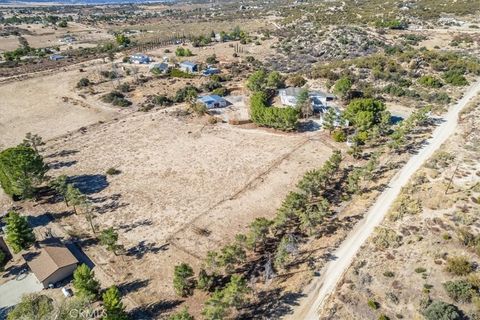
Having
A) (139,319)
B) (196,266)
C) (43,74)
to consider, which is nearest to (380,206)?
(196,266)

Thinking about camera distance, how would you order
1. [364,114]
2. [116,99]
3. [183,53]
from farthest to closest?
[183,53] → [116,99] → [364,114]

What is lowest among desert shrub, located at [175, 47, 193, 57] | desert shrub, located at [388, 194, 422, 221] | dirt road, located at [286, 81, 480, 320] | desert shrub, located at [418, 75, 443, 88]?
dirt road, located at [286, 81, 480, 320]

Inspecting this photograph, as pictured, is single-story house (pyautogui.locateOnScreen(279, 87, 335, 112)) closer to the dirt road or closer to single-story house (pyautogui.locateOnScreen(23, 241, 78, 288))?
the dirt road

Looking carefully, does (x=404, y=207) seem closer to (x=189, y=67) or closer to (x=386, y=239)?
(x=386, y=239)

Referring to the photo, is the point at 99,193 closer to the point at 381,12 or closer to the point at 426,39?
the point at 426,39

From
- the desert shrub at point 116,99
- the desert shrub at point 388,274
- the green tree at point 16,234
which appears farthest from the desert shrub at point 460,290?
the desert shrub at point 116,99

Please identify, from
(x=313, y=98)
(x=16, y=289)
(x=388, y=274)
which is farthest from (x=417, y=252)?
(x=313, y=98)

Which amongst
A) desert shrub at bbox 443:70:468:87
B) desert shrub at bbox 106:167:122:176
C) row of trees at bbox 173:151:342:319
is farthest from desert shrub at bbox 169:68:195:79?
desert shrub at bbox 443:70:468:87
